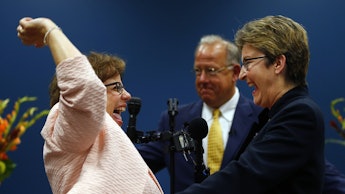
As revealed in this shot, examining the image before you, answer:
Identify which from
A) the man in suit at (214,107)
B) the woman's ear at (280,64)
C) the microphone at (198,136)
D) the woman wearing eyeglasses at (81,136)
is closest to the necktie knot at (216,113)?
the man in suit at (214,107)

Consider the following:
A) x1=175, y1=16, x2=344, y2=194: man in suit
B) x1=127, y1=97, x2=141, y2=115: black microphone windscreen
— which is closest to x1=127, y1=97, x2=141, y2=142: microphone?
x1=127, y1=97, x2=141, y2=115: black microphone windscreen

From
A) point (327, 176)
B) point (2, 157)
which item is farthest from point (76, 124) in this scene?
point (327, 176)

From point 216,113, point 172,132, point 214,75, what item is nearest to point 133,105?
point 172,132

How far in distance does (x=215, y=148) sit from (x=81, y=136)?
1.55m

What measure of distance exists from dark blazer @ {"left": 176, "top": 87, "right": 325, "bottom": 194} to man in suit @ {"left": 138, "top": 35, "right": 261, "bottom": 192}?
1030 mm

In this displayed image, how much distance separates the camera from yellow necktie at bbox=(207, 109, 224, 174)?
2.71 meters

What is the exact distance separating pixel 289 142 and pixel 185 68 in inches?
88.4

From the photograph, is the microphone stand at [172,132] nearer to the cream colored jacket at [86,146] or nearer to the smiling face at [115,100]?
the smiling face at [115,100]

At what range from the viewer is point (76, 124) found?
4.08 feet

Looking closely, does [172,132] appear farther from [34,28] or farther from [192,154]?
[34,28]

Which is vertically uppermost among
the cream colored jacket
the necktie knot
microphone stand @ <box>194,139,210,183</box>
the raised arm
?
the raised arm

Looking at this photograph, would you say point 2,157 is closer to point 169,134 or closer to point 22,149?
point 169,134

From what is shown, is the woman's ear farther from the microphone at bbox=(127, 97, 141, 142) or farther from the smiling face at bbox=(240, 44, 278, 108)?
the microphone at bbox=(127, 97, 141, 142)

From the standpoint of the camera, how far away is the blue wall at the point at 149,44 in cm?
348
